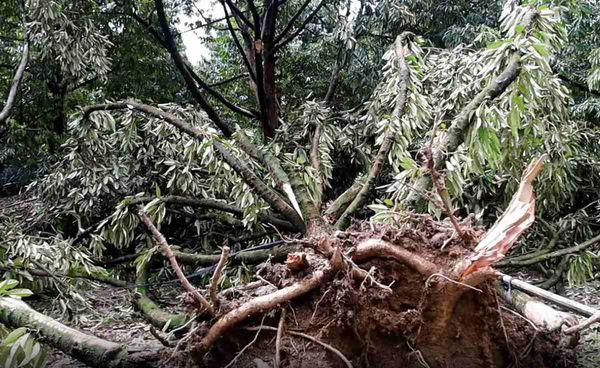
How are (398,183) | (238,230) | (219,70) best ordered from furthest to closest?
(219,70) < (238,230) < (398,183)

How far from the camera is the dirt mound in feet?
4.70

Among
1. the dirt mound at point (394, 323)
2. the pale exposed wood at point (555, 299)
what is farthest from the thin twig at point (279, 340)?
the pale exposed wood at point (555, 299)

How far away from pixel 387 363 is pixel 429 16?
4.42m

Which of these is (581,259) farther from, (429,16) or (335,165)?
(429,16)

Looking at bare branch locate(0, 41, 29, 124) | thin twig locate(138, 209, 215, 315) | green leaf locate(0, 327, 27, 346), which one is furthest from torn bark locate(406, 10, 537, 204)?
bare branch locate(0, 41, 29, 124)

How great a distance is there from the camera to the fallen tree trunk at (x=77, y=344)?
1.53 m

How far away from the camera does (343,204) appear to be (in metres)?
2.98

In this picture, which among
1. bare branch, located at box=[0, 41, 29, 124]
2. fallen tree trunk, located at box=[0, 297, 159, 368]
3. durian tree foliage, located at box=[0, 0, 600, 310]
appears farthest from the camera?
bare branch, located at box=[0, 41, 29, 124]

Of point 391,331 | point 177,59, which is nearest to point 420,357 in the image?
point 391,331

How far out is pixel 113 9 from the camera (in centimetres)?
466

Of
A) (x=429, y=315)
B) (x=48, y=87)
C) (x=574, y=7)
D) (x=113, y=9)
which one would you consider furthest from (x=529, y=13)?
(x=48, y=87)

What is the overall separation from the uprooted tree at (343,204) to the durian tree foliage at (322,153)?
14mm

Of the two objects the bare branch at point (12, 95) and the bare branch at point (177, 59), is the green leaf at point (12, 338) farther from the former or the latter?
the bare branch at point (177, 59)

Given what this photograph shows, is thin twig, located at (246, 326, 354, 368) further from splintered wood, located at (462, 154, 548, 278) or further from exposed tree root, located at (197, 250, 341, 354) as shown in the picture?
splintered wood, located at (462, 154, 548, 278)
